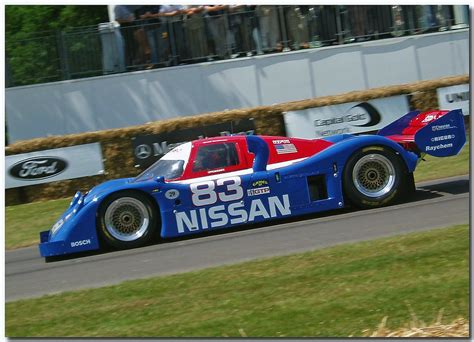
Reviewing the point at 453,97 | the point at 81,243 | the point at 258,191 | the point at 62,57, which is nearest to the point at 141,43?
the point at 62,57

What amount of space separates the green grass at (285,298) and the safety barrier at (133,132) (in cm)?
825

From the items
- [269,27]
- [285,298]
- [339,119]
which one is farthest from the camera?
[269,27]

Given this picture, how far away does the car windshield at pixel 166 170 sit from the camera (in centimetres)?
1016

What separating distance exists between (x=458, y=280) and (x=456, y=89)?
38.9 ft

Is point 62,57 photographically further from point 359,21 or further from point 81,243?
point 81,243

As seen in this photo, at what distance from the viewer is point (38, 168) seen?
1576 centimetres

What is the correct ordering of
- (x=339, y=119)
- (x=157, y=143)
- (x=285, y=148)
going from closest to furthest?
1. (x=285, y=148)
2. (x=157, y=143)
3. (x=339, y=119)

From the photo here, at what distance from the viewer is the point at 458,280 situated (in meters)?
6.64

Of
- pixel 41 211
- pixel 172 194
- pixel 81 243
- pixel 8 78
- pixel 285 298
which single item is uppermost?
pixel 8 78

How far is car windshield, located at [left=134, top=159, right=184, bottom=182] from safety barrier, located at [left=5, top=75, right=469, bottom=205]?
18.4 feet

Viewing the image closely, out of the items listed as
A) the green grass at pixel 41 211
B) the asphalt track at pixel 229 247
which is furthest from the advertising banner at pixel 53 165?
the asphalt track at pixel 229 247

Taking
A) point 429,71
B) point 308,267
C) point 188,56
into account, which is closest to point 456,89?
point 429,71

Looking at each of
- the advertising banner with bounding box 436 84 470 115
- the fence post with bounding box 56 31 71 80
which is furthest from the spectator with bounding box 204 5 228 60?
the advertising banner with bounding box 436 84 470 115

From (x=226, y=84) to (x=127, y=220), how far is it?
9909mm
